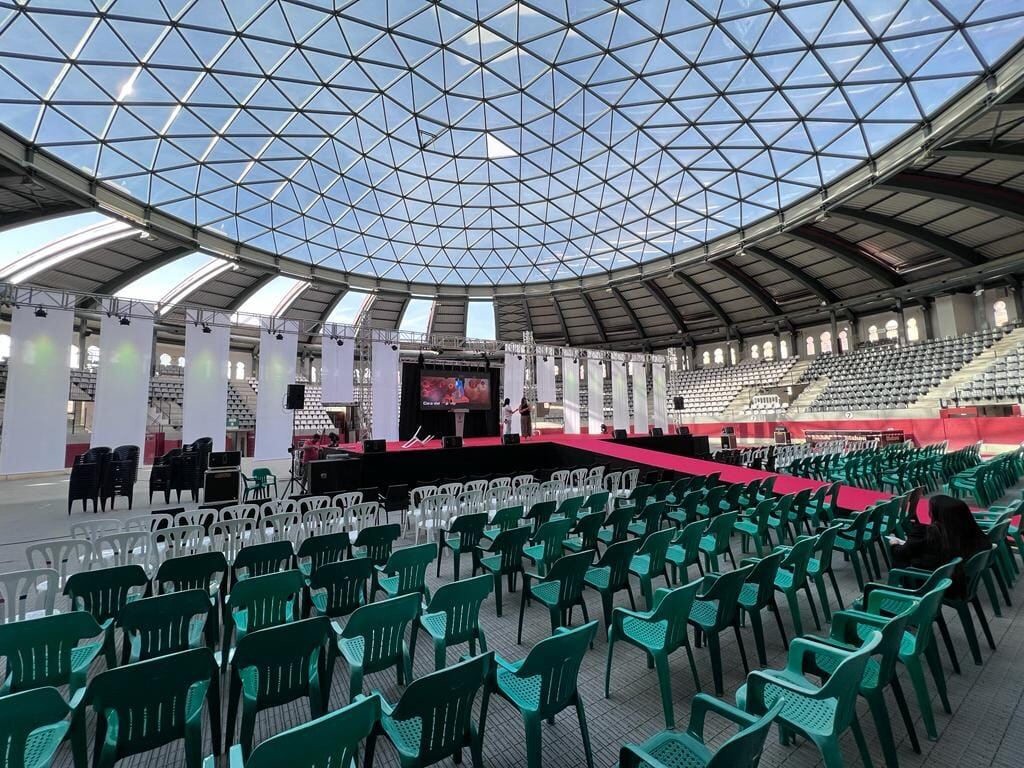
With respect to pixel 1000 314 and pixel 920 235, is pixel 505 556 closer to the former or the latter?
pixel 920 235

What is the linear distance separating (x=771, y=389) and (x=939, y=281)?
11674 mm

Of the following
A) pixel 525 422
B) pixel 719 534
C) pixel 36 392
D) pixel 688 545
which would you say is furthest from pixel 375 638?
pixel 525 422

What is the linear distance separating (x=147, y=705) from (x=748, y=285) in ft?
120

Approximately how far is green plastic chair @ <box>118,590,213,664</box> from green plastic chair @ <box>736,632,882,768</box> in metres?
3.96

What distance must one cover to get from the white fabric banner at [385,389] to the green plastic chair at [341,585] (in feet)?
52.5

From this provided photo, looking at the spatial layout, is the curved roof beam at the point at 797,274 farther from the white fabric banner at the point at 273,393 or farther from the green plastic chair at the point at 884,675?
the green plastic chair at the point at 884,675

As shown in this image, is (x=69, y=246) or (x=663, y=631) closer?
(x=663, y=631)

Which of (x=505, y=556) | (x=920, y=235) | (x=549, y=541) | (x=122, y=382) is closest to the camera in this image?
(x=505, y=556)

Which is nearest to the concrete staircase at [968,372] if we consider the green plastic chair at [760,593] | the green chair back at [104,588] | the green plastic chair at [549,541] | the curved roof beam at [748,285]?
the curved roof beam at [748,285]

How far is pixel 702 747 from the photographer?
2.35 m

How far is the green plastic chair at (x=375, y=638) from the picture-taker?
317 cm

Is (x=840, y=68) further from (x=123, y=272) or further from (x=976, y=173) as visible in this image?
(x=123, y=272)

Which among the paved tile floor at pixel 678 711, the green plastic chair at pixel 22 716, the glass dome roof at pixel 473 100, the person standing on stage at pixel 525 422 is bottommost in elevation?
the paved tile floor at pixel 678 711

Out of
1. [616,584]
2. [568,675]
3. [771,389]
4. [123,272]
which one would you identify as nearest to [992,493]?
[616,584]
